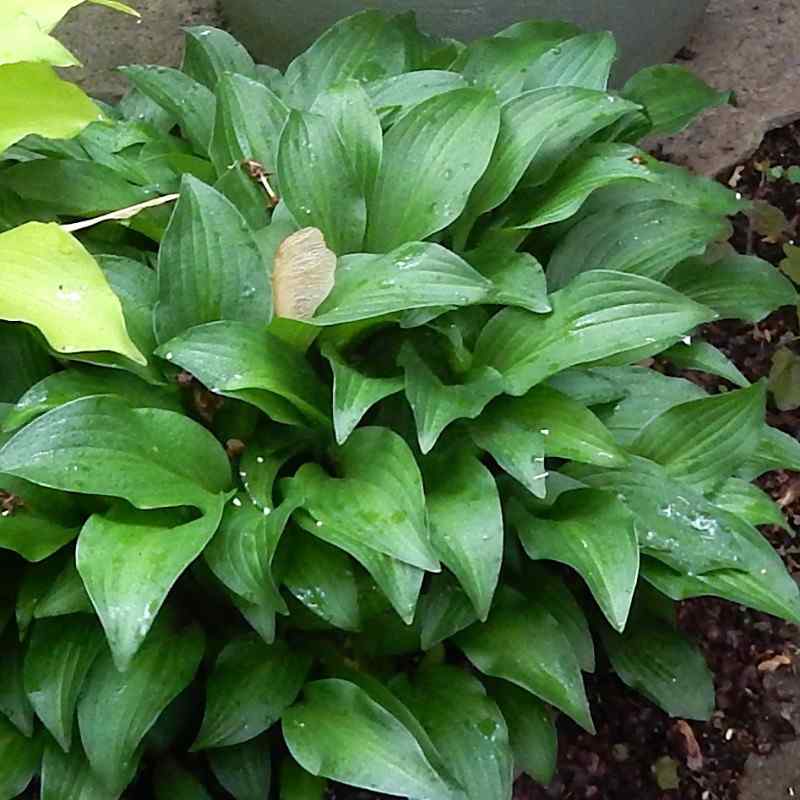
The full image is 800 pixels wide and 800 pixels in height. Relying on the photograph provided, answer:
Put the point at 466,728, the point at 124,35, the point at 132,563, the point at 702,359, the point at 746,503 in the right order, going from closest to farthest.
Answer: the point at 132,563, the point at 466,728, the point at 746,503, the point at 702,359, the point at 124,35

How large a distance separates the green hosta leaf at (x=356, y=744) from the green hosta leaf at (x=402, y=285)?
1.38 feet

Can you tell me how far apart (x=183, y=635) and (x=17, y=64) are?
0.65m

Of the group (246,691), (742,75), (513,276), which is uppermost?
(513,276)

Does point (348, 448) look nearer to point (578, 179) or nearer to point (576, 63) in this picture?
point (578, 179)

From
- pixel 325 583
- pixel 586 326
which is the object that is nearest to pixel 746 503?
pixel 586 326

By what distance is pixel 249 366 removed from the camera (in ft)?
4.27

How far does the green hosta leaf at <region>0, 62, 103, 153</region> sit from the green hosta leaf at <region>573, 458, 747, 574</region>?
72cm

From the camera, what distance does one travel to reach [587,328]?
4.60 ft

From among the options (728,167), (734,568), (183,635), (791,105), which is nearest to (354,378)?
(183,635)

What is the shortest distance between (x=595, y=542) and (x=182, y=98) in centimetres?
80

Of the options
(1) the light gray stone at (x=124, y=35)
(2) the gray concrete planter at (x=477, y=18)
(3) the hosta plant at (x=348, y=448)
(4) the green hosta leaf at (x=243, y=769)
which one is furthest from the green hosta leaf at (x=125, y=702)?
(1) the light gray stone at (x=124, y=35)

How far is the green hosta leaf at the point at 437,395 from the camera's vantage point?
1.30m

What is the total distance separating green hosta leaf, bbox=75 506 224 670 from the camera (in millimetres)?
1166

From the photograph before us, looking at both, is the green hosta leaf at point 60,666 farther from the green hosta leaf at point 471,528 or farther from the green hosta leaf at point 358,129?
the green hosta leaf at point 358,129
